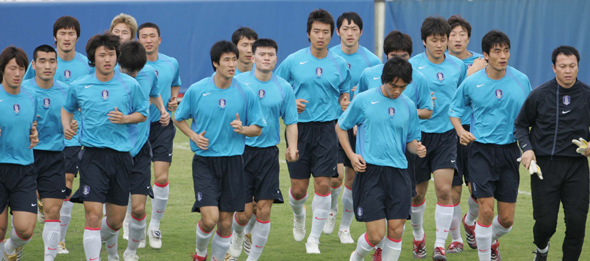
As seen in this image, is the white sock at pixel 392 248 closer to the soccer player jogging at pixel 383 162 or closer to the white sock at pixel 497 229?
the soccer player jogging at pixel 383 162

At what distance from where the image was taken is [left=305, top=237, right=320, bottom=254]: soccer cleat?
384 inches

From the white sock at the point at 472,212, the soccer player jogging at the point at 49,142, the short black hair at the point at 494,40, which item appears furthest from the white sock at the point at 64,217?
the short black hair at the point at 494,40

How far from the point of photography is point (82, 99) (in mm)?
8023

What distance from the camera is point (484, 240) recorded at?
333 inches

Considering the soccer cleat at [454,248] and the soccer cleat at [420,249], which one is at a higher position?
the soccer cleat at [420,249]

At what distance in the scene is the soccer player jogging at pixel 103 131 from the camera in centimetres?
793

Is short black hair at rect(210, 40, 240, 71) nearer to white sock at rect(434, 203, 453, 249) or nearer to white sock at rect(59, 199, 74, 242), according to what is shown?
white sock at rect(59, 199, 74, 242)

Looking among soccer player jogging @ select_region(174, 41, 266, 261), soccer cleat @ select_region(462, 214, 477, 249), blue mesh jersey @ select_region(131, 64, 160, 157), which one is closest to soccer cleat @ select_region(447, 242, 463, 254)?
→ soccer cleat @ select_region(462, 214, 477, 249)

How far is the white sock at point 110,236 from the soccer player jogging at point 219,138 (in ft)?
3.08

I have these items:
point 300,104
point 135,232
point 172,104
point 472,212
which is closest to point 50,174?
point 135,232

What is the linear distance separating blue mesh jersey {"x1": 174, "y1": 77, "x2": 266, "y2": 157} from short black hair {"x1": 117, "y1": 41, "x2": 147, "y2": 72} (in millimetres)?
927

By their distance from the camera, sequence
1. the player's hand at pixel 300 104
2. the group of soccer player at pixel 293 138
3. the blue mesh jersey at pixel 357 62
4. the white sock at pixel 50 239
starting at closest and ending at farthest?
the group of soccer player at pixel 293 138 → the white sock at pixel 50 239 → the player's hand at pixel 300 104 → the blue mesh jersey at pixel 357 62

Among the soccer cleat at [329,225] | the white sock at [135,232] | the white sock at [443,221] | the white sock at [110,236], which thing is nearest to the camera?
the white sock at [110,236]

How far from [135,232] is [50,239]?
3.25 ft
